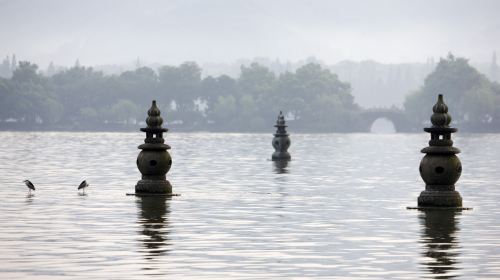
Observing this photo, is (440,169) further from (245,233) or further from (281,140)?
(281,140)

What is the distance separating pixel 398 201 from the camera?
39312 mm

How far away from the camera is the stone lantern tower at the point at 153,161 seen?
3900 cm

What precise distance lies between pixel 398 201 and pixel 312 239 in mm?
13375

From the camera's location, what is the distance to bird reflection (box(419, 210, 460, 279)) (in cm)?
2160

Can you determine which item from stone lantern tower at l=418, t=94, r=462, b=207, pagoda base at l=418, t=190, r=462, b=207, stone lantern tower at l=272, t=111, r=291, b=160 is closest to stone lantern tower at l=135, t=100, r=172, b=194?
stone lantern tower at l=418, t=94, r=462, b=207

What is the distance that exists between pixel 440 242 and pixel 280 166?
4289 centimetres

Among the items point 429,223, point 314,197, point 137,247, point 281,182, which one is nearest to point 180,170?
point 281,182

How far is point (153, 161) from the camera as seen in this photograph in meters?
38.9

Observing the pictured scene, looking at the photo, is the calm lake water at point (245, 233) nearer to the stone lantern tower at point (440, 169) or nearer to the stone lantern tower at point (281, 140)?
the stone lantern tower at point (440, 169)

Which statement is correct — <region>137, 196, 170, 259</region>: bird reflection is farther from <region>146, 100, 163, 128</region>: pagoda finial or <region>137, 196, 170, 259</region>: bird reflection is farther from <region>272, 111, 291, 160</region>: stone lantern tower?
<region>272, 111, 291, 160</region>: stone lantern tower

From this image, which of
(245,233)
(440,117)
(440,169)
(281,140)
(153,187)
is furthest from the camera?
(281,140)

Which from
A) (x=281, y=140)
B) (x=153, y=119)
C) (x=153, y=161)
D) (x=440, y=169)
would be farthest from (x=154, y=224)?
(x=281, y=140)

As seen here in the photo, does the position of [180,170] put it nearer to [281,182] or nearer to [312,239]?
[281,182]

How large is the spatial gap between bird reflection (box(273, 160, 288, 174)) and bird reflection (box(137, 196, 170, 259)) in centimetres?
2379
